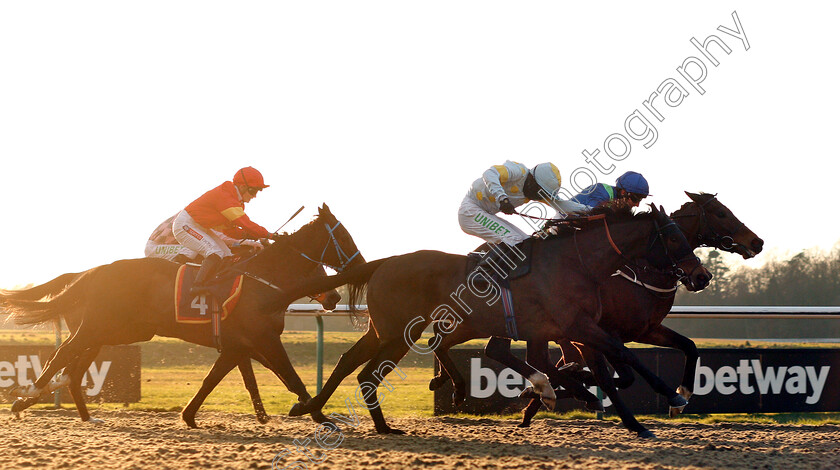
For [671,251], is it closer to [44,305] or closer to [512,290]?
[512,290]

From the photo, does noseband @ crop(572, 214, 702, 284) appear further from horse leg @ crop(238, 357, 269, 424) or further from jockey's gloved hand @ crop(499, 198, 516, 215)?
horse leg @ crop(238, 357, 269, 424)

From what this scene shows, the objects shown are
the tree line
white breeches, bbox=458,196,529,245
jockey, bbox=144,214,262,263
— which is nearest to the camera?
white breeches, bbox=458,196,529,245

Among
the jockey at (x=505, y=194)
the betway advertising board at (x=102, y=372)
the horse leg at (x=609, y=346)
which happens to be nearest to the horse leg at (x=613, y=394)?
the horse leg at (x=609, y=346)

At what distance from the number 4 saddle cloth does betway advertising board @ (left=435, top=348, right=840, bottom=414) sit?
225cm

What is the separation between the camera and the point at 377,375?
5672 millimetres

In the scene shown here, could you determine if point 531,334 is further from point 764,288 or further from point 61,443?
point 764,288

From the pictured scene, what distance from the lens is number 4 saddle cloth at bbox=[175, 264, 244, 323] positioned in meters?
6.31

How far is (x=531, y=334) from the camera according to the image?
559 cm

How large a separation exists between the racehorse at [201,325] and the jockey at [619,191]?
194 centimetres

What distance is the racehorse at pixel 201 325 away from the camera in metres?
6.24

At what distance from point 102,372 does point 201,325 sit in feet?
8.71

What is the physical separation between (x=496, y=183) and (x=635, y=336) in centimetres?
167

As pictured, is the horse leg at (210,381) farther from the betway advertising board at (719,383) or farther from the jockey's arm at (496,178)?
the jockey's arm at (496,178)

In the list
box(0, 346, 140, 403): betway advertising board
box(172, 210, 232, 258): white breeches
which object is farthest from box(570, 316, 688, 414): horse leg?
box(0, 346, 140, 403): betway advertising board
